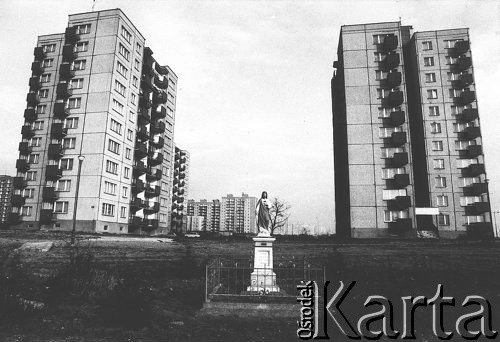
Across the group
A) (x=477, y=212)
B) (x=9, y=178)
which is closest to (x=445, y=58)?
(x=477, y=212)

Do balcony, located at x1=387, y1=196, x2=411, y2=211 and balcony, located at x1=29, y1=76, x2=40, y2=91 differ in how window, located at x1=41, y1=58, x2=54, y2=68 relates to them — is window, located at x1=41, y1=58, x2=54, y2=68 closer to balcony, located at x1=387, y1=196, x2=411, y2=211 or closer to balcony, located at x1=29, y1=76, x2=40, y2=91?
balcony, located at x1=29, y1=76, x2=40, y2=91

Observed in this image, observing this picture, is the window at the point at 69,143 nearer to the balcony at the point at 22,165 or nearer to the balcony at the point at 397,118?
the balcony at the point at 22,165

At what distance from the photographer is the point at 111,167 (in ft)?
150

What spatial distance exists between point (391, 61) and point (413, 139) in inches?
444

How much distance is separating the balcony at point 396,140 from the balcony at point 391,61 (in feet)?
28.3

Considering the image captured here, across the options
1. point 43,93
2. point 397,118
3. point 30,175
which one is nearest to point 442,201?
point 397,118

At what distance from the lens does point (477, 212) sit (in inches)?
1721

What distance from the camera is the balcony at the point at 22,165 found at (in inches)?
1870

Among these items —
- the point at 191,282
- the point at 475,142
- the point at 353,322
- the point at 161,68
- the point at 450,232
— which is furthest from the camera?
the point at 161,68

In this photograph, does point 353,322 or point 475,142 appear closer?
point 353,322

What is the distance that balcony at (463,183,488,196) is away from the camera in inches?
1727

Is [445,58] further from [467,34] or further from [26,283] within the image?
[26,283]

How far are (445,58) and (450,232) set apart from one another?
22.6 m

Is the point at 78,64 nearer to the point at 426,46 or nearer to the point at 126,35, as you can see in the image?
the point at 126,35
